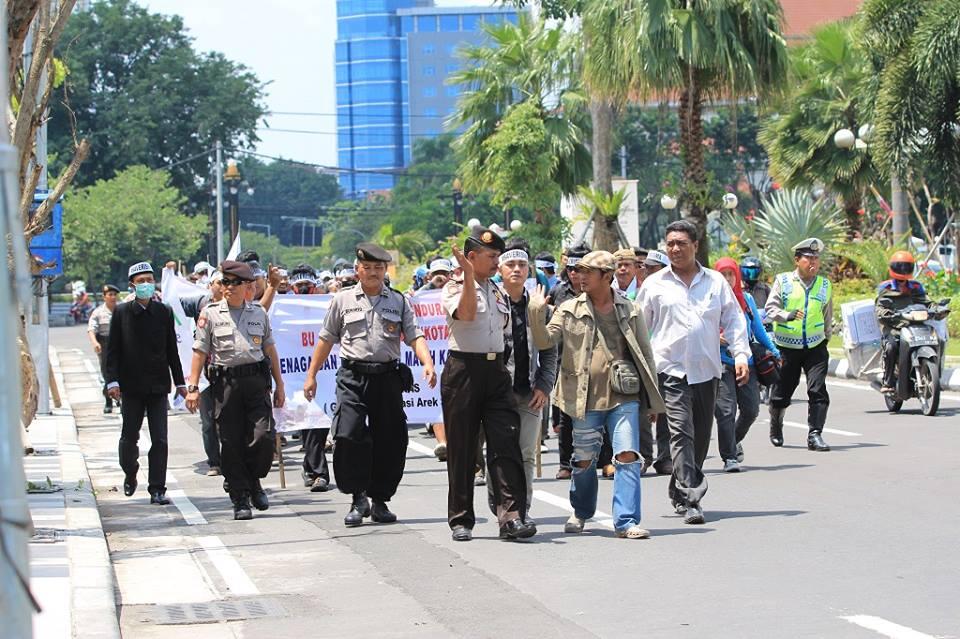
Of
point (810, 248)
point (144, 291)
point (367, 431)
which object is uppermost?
point (810, 248)

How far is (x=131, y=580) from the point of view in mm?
8945

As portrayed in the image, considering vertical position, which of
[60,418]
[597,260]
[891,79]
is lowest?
[60,418]

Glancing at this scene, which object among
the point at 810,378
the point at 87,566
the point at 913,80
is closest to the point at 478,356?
the point at 87,566

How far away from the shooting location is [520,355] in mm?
9828

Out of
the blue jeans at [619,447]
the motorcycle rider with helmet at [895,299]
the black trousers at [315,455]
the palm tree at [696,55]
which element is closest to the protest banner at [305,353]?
the black trousers at [315,455]

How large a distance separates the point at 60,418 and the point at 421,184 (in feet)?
289

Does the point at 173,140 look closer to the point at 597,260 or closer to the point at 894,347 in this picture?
the point at 894,347

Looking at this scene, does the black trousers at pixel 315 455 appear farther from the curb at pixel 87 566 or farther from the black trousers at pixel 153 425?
the curb at pixel 87 566

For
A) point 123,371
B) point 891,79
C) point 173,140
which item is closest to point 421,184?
point 173,140

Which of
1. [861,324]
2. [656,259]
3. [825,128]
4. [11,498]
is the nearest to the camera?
[11,498]

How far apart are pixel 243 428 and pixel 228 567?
7.17ft

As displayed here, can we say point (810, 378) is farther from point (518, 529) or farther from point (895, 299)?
point (518, 529)

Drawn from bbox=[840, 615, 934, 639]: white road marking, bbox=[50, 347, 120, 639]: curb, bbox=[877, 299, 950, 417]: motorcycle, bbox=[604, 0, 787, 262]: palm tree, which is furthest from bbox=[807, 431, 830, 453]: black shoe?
bbox=[604, 0, 787, 262]: palm tree

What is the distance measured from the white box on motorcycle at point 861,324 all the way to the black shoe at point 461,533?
9.48 meters
